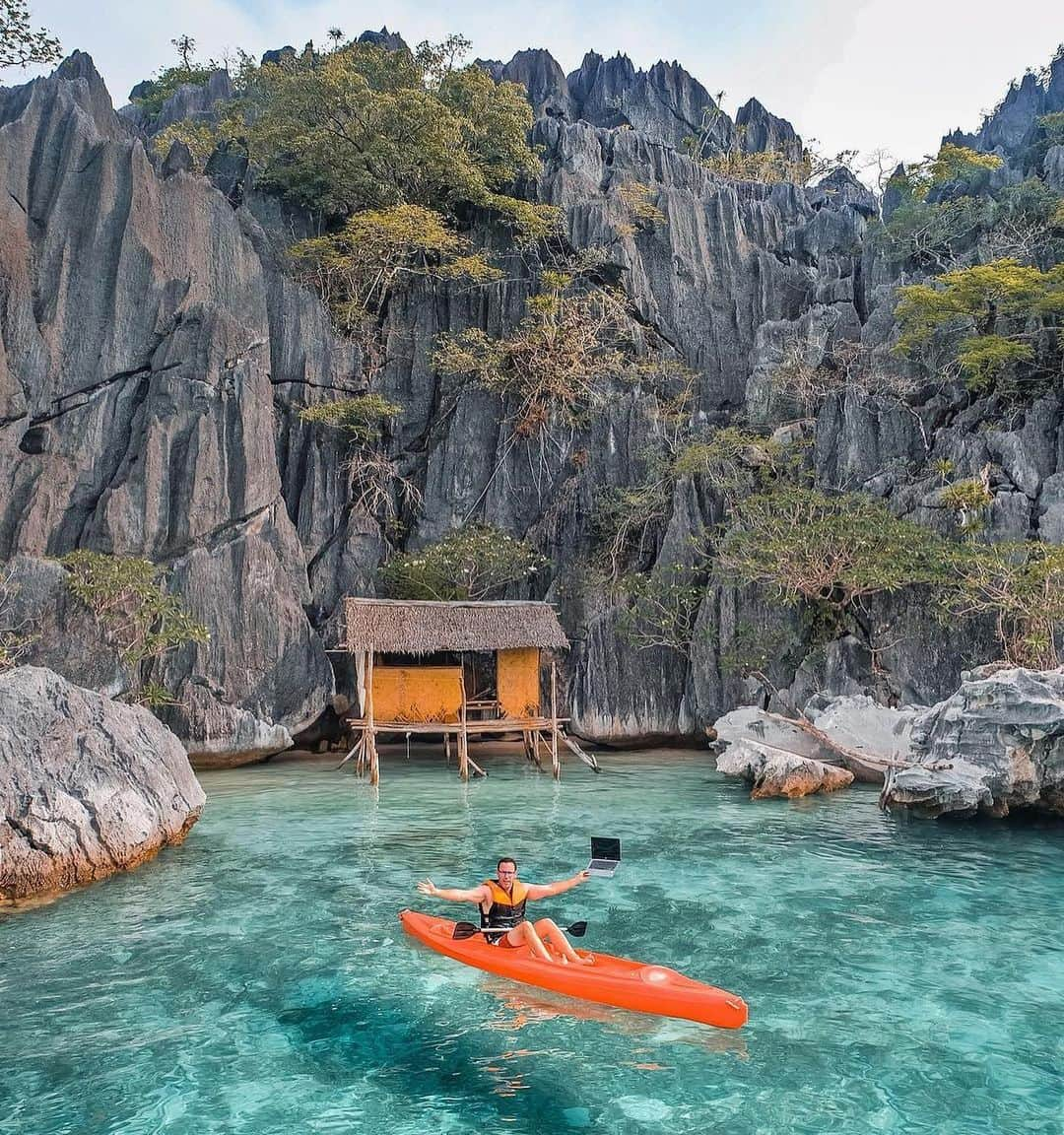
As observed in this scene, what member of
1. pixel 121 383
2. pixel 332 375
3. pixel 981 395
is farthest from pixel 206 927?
pixel 981 395

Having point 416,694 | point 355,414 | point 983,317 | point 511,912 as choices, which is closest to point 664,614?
point 416,694

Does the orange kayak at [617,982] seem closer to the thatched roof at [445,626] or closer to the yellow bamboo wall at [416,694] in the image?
the thatched roof at [445,626]

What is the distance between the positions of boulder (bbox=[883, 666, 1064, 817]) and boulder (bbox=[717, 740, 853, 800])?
61.3 inches

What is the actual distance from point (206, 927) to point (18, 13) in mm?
19696

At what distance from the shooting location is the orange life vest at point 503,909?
720 cm

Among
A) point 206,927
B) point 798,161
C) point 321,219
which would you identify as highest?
point 798,161

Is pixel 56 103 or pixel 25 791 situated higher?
pixel 56 103

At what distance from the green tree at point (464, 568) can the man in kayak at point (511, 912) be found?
12.1 m

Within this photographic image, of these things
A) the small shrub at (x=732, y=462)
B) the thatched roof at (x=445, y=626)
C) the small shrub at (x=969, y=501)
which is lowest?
the thatched roof at (x=445, y=626)

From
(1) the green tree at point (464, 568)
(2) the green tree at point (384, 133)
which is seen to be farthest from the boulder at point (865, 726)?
(2) the green tree at point (384, 133)

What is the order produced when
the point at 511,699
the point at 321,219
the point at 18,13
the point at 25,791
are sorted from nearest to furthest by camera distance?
the point at 25,791, the point at 511,699, the point at 18,13, the point at 321,219

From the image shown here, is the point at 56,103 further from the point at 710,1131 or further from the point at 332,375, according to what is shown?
the point at 710,1131

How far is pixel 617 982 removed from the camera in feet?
20.0

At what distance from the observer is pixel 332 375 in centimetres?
2211
